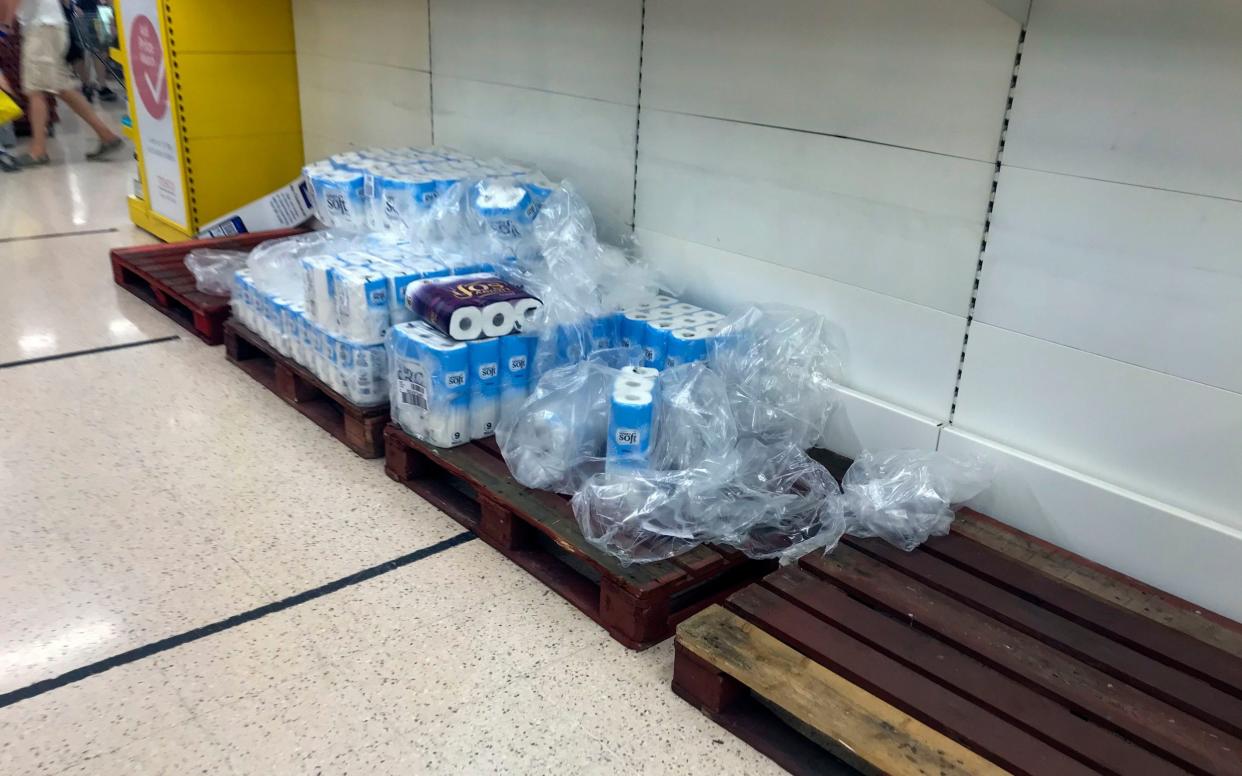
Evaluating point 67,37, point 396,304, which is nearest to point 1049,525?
point 396,304

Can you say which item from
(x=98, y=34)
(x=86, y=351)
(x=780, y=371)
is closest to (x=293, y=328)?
(x=86, y=351)

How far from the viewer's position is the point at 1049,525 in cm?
221

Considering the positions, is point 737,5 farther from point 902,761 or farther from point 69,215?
point 69,215

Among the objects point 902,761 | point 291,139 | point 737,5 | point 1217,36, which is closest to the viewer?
point 902,761

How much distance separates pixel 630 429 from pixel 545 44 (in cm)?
186

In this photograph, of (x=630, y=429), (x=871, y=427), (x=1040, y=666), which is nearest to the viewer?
(x=1040, y=666)

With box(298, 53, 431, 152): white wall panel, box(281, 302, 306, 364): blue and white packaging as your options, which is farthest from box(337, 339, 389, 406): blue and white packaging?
box(298, 53, 431, 152): white wall panel

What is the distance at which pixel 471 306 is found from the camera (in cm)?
246

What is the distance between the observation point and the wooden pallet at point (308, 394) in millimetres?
2762

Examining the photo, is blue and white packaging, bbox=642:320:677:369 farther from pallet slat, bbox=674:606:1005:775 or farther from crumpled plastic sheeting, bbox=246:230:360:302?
crumpled plastic sheeting, bbox=246:230:360:302

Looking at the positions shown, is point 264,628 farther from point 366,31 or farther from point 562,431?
point 366,31

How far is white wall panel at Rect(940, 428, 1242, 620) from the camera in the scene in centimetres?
197

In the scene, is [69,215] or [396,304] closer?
[396,304]

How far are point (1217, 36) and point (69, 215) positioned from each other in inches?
225
